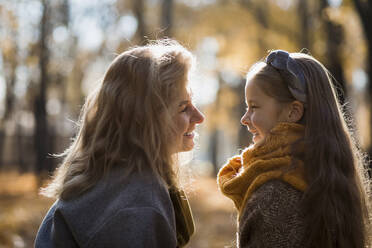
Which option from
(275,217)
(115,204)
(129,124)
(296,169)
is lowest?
(275,217)

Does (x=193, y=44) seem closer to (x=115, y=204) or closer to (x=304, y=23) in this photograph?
(x=304, y=23)

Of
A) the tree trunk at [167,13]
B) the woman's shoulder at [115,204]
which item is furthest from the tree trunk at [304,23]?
the woman's shoulder at [115,204]

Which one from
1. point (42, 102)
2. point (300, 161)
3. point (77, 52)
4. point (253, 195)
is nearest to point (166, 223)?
point (253, 195)

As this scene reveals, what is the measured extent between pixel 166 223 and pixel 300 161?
73 centimetres

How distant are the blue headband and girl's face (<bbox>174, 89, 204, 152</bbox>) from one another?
51 centimetres

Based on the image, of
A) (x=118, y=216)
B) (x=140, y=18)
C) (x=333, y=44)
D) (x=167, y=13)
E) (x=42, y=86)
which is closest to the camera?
(x=118, y=216)

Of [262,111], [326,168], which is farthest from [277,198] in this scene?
[262,111]

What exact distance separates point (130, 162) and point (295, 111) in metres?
0.90

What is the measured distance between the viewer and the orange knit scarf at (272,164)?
205 centimetres

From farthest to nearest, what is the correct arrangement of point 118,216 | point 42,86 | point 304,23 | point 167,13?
1. point 42,86
2. point 167,13
3. point 304,23
4. point 118,216

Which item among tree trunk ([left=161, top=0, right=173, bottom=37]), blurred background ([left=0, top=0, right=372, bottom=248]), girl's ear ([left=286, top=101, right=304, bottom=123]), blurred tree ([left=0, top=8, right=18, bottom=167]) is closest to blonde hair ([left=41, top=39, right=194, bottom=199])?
girl's ear ([left=286, top=101, right=304, bottom=123])

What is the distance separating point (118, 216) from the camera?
1831mm

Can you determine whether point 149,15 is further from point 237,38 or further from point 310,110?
point 310,110

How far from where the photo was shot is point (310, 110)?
7.18 feet
